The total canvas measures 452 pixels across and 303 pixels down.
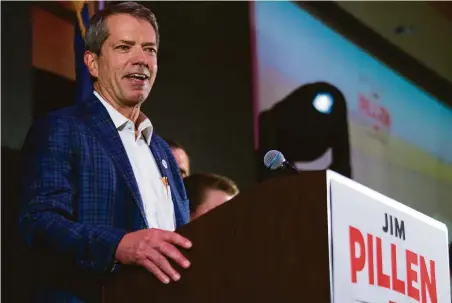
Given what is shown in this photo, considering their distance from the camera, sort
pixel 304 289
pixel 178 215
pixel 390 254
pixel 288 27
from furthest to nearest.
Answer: pixel 288 27, pixel 178 215, pixel 390 254, pixel 304 289

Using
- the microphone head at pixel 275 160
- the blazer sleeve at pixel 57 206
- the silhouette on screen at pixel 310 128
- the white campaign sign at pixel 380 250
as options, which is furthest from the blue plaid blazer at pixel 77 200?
the silhouette on screen at pixel 310 128

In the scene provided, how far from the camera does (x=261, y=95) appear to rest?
3146 mm

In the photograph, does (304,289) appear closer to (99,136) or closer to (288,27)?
(99,136)

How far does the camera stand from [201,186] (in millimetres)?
2582

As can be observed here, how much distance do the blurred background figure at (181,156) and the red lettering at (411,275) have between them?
1.21 m

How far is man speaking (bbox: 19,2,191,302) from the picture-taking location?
1.57m

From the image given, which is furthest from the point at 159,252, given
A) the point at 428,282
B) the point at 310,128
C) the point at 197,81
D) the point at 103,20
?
the point at 310,128

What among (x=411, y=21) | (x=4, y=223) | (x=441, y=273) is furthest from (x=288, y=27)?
(x=441, y=273)

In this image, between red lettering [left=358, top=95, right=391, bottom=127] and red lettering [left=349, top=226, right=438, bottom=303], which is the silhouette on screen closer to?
red lettering [left=358, top=95, right=391, bottom=127]

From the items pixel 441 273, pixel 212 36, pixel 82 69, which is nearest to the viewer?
pixel 441 273

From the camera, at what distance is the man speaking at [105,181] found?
1572mm

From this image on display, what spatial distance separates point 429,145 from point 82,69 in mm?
2000

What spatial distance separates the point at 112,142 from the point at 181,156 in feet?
3.22

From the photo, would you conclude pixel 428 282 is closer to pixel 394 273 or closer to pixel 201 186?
pixel 394 273
